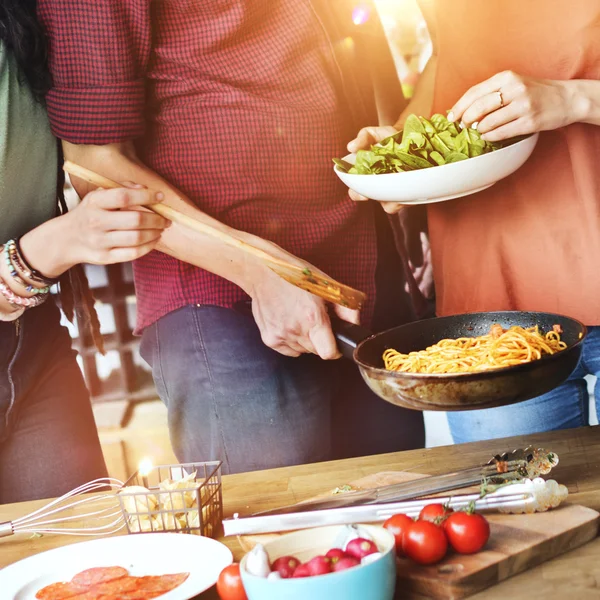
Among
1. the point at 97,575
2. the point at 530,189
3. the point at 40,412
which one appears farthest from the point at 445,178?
the point at 40,412

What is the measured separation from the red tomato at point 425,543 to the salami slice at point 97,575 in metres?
0.46

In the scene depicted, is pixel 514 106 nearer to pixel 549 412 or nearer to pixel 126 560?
pixel 549 412

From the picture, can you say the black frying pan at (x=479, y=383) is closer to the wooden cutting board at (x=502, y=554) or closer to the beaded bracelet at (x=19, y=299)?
the wooden cutting board at (x=502, y=554)

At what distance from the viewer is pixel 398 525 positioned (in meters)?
1.20

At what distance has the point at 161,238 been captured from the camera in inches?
74.7

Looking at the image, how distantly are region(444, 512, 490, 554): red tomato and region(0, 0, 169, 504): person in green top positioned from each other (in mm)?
1039

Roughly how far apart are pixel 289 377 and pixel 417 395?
75cm

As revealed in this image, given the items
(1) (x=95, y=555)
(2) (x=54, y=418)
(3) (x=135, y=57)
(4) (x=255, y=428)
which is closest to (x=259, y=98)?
(3) (x=135, y=57)

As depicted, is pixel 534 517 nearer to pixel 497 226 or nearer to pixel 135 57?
pixel 497 226

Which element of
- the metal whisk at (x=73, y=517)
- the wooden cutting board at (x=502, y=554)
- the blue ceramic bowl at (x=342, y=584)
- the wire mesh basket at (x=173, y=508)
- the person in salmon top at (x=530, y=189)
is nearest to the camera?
the blue ceramic bowl at (x=342, y=584)

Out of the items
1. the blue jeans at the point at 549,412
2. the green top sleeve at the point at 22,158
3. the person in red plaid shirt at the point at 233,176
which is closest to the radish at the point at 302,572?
the person in red plaid shirt at the point at 233,176

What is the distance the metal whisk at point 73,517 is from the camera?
1526 mm

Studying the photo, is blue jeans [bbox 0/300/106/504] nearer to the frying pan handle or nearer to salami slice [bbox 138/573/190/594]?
the frying pan handle

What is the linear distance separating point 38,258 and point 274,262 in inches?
21.8
